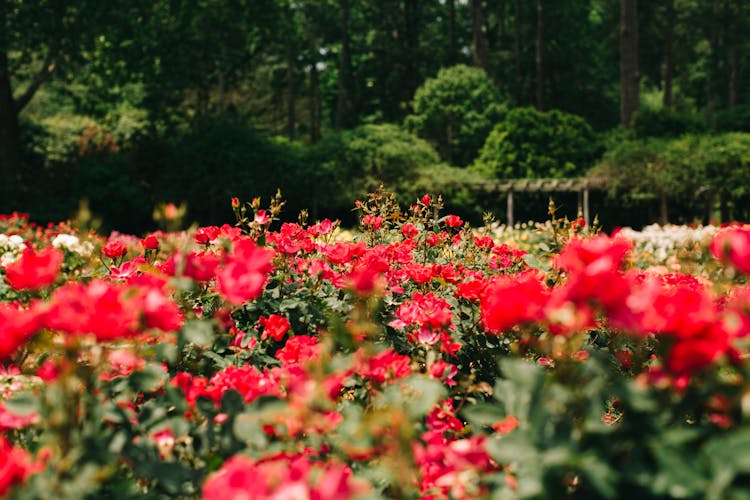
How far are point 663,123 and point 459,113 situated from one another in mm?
6332

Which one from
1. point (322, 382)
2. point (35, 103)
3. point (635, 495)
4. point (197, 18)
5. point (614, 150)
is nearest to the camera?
point (635, 495)

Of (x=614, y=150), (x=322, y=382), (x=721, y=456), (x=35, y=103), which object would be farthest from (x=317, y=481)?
(x=35, y=103)

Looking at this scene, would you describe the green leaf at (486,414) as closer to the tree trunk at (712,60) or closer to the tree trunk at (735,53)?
the tree trunk at (712,60)

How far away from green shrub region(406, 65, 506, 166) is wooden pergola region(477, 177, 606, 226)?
4476mm

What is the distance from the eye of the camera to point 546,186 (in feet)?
54.3

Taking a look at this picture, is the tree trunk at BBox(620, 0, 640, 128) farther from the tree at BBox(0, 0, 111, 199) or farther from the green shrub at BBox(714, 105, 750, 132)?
the tree at BBox(0, 0, 111, 199)

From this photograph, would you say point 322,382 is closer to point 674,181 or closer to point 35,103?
point 674,181

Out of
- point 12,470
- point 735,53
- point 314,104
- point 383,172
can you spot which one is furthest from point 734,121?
A: point 12,470

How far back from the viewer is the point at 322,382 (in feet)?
4.29

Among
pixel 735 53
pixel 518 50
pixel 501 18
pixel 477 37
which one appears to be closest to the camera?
pixel 477 37

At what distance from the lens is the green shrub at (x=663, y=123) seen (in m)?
17.1

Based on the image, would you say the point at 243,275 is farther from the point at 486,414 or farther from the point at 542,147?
the point at 542,147

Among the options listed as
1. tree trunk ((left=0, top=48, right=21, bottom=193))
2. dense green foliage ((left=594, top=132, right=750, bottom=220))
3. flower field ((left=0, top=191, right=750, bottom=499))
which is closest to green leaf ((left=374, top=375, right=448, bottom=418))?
flower field ((left=0, top=191, right=750, bottom=499))

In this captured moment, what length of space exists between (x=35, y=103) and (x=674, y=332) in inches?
1647
